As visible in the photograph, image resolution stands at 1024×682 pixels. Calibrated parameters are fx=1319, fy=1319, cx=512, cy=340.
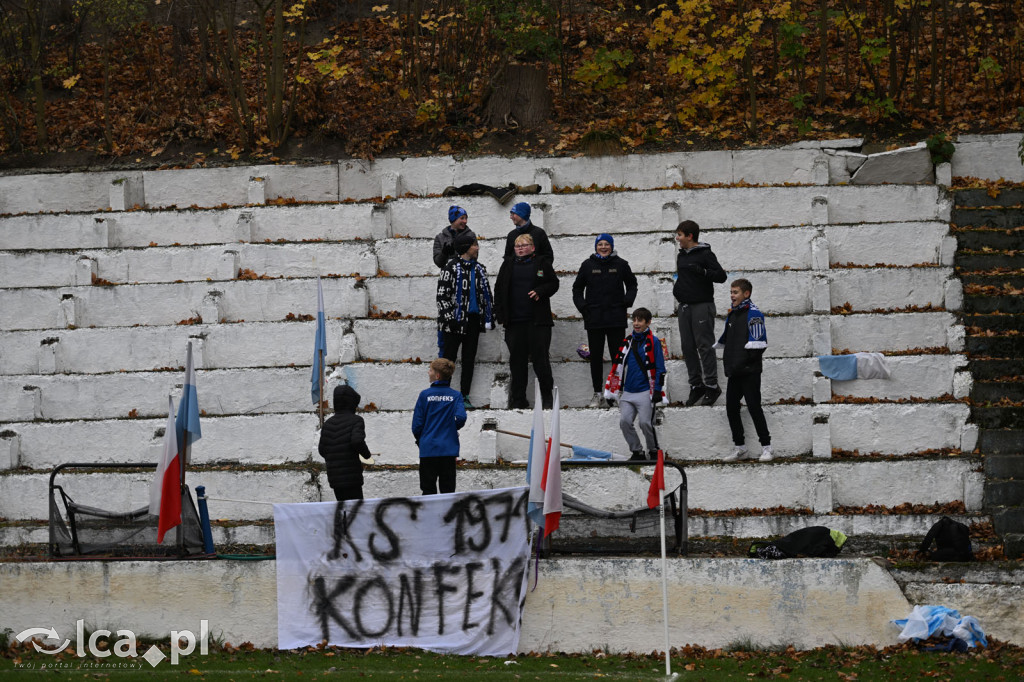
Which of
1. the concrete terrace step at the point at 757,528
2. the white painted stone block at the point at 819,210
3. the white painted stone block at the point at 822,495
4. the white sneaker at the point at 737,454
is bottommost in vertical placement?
the concrete terrace step at the point at 757,528

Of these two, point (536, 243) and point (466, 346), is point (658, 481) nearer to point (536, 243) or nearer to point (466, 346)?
point (466, 346)

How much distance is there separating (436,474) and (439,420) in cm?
54

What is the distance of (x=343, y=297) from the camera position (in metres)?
17.1

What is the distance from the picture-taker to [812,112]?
21.8 metres

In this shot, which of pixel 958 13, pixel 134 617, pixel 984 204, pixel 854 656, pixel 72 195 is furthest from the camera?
pixel 958 13

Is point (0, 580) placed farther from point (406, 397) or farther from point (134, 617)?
point (406, 397)

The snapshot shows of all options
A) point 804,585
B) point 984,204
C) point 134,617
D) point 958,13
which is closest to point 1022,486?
point 804,585

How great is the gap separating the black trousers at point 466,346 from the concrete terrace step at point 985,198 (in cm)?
710

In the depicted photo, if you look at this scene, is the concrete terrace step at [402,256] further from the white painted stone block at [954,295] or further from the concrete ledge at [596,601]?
the concrete ledge at [596,601]

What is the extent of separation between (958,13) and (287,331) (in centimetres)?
1409

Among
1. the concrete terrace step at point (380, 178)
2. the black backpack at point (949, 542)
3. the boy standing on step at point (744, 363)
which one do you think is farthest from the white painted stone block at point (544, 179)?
the black backpack at point (949, 542)

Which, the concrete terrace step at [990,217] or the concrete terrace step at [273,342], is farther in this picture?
the concrete terrace step at [990,217]

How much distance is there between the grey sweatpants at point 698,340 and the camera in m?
14.8

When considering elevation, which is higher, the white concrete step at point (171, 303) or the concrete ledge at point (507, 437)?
the white concrete step at point (171, 303)
